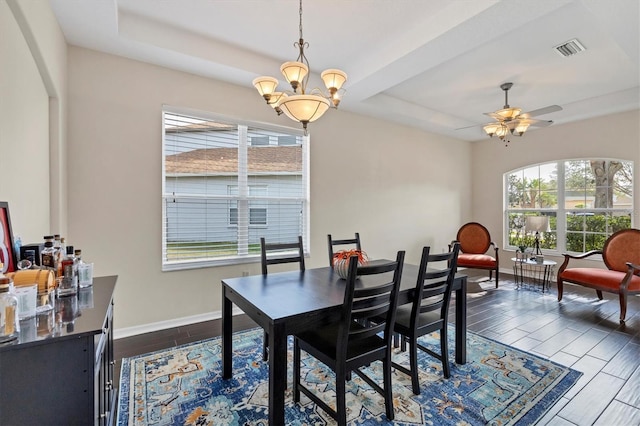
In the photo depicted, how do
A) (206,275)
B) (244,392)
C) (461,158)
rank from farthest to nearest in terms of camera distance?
(461,158), (206,275), (244,392)

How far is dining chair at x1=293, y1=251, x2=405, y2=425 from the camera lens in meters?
1.74

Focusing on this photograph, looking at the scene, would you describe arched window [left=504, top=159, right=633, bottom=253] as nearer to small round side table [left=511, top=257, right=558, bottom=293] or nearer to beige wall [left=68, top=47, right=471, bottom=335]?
small round side table [left=511, top=257, right=558, bottom=293]

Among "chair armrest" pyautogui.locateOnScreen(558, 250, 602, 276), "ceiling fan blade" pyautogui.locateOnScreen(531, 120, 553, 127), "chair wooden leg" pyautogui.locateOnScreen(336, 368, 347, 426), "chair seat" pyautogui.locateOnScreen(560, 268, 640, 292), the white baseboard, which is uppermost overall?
"ceiling fan blade" pyautogui.locateOnScreen(531, 120, 553, 127)

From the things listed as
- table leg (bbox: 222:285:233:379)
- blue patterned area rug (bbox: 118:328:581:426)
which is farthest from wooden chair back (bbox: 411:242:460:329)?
table leg (bbox: 222:285:233:379)

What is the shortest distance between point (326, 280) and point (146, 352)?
180cm

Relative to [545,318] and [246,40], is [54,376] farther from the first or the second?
[545,318]

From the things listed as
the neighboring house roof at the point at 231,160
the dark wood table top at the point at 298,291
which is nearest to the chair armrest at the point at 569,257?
the dark wood table top at the point at 298,291

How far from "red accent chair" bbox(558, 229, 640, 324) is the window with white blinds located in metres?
3.71

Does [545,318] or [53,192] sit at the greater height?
[53,192]

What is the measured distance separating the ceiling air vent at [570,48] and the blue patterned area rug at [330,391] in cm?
305

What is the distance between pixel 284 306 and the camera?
5.88 ft

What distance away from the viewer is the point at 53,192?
2480 mm

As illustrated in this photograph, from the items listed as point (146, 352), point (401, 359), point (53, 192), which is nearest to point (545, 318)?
point (401, 359)

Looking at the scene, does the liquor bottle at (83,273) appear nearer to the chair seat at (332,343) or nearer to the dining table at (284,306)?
the dining table at (284,306)
